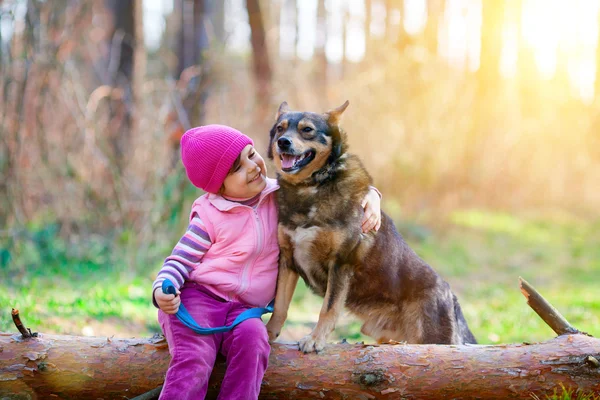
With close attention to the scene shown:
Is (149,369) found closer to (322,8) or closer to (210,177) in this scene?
(210,177)

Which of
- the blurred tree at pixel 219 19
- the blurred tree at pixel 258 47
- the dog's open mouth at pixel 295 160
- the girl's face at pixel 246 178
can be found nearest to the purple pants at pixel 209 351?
the girl's face at pixel 246 178

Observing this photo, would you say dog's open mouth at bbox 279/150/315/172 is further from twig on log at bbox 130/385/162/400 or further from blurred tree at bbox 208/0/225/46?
blurred tree at bbox 208/0/225/46

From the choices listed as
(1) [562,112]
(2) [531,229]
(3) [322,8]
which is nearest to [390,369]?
(2) [531,229]

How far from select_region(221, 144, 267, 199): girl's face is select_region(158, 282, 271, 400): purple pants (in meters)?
0.61

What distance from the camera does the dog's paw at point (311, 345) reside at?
347 centimetres

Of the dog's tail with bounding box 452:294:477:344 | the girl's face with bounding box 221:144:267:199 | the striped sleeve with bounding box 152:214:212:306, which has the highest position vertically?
the girl's face with bounding box 221:144:267:199

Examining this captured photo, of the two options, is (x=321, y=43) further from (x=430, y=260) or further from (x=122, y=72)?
(x=430, y=260)

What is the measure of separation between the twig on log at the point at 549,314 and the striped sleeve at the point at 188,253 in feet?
6.51

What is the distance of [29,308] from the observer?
5270mm

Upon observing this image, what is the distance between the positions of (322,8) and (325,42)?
10.2 feet

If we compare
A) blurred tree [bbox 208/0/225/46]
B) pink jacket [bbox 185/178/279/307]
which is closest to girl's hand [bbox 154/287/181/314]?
pink jacket [bbox 185/178/279/307]

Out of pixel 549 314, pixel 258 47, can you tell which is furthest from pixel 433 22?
pixel 549 314

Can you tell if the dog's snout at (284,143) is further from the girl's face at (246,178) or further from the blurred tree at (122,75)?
the blurred tree at (122,75)

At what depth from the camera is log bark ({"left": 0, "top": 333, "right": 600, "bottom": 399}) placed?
3254 mm
